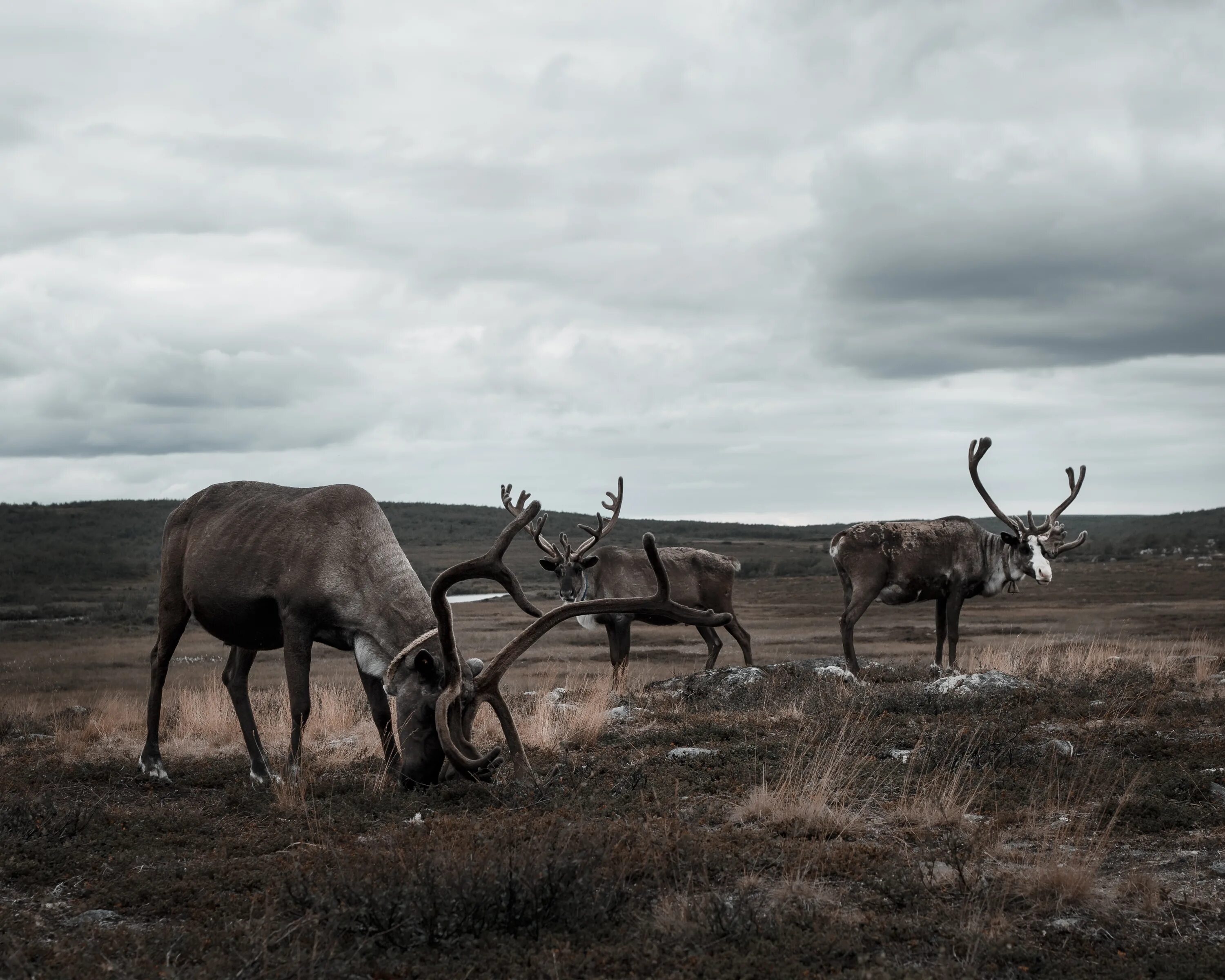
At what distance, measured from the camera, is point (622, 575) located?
1889 centimetres

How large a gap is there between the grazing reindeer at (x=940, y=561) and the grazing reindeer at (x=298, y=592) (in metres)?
9.79

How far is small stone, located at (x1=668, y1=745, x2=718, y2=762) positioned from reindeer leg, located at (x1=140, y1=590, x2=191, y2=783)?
4450 mm

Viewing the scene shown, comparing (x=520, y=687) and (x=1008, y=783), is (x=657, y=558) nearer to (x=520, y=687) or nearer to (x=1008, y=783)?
(x=1008, y=783)

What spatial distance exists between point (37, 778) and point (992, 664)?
13.0 meters

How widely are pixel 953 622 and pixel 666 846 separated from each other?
11716mm

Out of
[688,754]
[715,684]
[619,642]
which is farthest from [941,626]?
[688,754]

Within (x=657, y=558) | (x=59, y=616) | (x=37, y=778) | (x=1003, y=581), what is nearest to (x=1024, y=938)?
(x=657, y=558)

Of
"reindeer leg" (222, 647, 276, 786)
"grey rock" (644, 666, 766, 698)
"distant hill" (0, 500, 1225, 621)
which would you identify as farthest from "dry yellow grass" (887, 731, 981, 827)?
"distant hill" (0, 500, 1225, 621)

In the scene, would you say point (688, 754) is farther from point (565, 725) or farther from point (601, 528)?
point (601, 528)

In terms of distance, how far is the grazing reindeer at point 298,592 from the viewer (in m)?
8.05

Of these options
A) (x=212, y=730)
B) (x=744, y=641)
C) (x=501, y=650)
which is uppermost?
(x=501, y=650)

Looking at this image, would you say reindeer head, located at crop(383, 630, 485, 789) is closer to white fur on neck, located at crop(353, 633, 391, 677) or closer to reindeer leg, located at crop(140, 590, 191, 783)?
white fur on neck, located at crop(353, 633, 391, 677)

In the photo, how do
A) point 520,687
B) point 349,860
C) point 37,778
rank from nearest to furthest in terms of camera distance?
point 349,860 < point 37,778 < point 520,687

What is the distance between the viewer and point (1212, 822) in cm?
711
